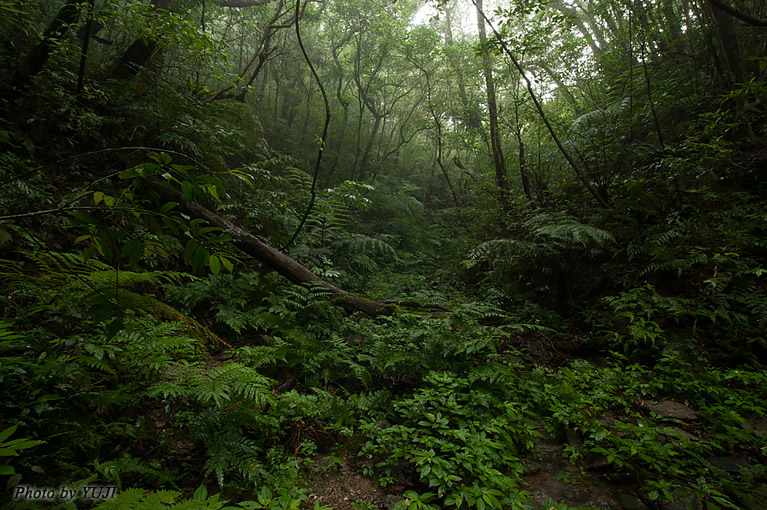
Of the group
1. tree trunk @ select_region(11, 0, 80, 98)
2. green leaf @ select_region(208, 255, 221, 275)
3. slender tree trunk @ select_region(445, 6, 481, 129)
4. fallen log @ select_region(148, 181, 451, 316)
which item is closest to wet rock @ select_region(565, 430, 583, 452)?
fallen log @ select_region(148, 181, 451, 316)

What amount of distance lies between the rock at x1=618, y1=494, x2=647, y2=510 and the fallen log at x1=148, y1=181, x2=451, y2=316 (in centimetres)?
293

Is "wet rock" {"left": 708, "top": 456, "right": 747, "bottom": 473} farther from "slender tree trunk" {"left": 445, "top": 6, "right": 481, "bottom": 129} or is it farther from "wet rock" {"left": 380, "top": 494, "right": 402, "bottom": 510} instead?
"slender tree trunk" {"left": 445, "top": 6, "right": 481, "bottom": 129}

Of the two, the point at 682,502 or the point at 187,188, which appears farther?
the point at 682,502

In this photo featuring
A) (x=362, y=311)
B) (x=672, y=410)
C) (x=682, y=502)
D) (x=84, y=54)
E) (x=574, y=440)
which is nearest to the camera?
(x=682, y=502)

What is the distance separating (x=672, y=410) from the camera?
104 inches

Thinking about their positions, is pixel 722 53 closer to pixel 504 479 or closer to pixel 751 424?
pixel 751 424

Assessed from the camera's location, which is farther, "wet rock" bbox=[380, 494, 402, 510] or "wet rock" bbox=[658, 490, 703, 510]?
"wet rock" bbox=[380, 494, 402, 510]

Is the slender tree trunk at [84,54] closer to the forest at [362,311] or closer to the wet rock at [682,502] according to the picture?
the forest at [362,311]

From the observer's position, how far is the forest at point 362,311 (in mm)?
1740

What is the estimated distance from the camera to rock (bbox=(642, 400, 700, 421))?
100 inches

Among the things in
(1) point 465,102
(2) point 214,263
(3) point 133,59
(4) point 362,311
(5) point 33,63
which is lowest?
(4) point 362,311

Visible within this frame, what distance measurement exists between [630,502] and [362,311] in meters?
3.21

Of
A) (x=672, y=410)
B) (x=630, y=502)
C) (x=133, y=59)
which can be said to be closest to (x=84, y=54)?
(x=133, y=59)

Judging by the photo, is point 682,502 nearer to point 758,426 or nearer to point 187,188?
point 758,426
